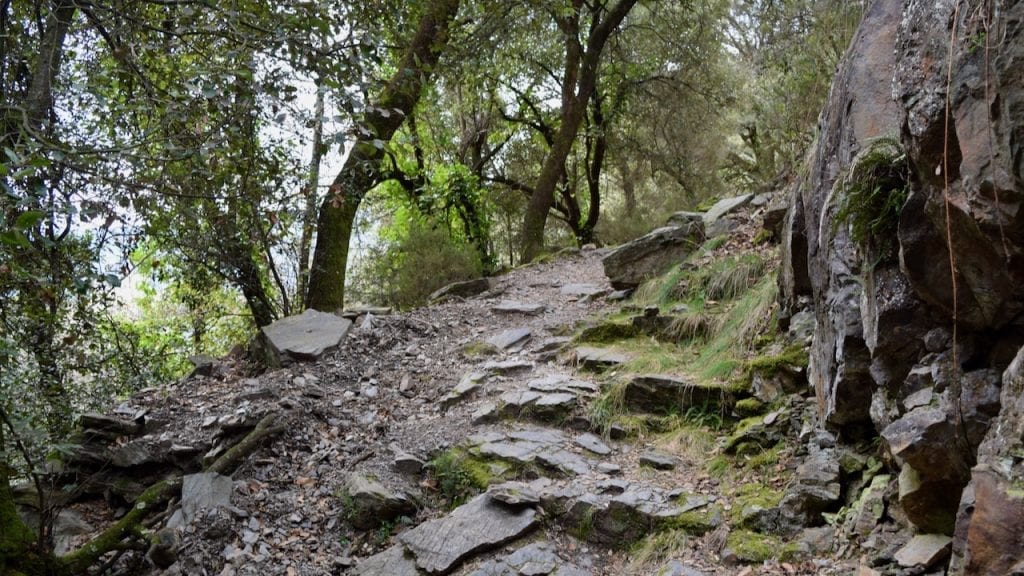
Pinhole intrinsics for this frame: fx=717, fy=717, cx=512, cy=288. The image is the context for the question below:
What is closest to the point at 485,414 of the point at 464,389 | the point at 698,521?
the point at 464,389

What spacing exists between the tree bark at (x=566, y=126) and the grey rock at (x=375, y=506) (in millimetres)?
7931

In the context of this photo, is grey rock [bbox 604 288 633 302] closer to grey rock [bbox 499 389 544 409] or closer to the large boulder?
grey rock [bbox 499 389 544 409]

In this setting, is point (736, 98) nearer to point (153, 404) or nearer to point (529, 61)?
point (529, 61)

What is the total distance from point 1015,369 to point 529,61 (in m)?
12.5

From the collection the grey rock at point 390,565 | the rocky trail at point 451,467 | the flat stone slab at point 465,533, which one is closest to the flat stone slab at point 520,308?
the rocky trail at point 451,467

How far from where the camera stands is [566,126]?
1245 cm

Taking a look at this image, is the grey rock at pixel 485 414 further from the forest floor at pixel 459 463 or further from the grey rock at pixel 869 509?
the grey rock at pixel 869 509

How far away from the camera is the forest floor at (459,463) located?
4.07m

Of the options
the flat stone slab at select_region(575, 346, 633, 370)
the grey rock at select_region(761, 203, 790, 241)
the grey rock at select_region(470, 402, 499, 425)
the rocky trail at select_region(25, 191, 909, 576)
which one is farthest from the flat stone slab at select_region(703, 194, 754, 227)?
the grey rock at select_region(470, 402, 499, 425)

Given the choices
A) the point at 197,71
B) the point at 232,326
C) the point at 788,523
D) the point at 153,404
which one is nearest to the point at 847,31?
the point at 788,523

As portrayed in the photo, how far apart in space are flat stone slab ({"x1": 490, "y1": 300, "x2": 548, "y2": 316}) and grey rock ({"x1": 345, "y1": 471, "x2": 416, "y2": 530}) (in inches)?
147

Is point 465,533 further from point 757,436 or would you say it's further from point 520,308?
point 520,308

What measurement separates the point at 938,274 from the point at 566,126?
9.88 metres

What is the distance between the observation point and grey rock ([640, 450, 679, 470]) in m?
4.71
